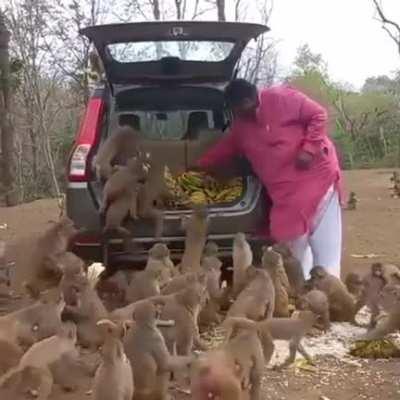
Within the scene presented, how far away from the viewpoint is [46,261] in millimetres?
8211

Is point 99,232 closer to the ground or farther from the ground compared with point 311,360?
→ farther from the ground

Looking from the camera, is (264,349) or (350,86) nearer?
(264,349)

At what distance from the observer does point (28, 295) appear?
27.3 ft

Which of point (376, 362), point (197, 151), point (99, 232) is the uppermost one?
point (197, 151)

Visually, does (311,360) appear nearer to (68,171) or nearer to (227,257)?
(227,257)

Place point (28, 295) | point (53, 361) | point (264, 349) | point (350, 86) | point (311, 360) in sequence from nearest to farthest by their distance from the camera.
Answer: point (53, 361) → point (264, 349) → point (311, 360) → point (28, 295) → point (350, 86)

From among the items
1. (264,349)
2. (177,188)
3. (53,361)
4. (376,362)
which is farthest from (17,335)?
(177,188)

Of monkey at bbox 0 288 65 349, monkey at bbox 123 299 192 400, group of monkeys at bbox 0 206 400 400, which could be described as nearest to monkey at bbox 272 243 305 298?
group of monkeys at bbox 0 206 400 400

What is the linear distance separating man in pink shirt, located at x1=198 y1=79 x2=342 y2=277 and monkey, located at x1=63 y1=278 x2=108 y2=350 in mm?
2190

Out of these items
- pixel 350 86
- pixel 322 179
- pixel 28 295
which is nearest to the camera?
pixel 28 295

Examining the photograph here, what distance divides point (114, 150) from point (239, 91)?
1.15 meters

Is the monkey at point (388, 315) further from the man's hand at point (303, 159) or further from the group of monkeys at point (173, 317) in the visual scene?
the man's hand at point (303, 159)

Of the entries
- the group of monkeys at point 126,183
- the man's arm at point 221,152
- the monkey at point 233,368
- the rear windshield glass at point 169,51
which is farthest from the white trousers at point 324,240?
the monkey at point 233,368

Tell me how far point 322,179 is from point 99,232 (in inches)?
77.5
